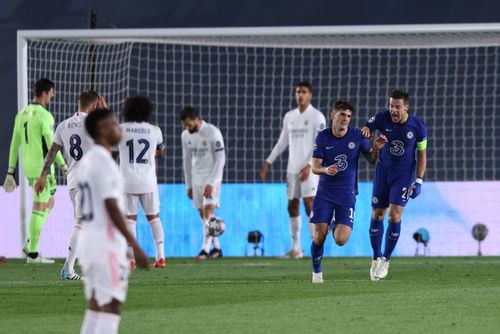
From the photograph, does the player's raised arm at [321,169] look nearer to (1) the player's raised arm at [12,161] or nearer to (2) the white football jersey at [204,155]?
(1) the player's raised arm at [12,161]

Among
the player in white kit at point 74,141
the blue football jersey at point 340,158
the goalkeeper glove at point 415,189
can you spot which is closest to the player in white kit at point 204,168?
the player in white kit at point 74,141

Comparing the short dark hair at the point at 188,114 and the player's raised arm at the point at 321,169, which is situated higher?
the short dark hair at the point at 188,114

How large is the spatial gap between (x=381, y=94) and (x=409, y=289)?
36.1 feet

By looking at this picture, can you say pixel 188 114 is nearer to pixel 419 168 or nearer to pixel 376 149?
pixel 419 168

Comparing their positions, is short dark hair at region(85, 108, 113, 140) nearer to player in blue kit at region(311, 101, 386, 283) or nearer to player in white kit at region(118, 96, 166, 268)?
player in blue kit at region(311, 101, 386, 283)

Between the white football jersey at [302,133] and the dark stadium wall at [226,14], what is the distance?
5.61 m

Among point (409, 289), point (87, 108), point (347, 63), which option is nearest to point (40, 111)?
point (87, 108)

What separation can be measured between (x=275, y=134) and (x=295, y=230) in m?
4.98

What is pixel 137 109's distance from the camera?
12.9 metres

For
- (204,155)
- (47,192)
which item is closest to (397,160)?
(47,192)

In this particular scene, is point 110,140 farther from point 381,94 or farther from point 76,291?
point 381,94

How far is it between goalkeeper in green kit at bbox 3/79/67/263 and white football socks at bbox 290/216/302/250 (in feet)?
11.2

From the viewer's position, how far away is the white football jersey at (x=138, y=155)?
12859 mm

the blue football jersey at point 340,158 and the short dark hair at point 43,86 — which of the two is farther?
the short dark hair at point 43,86
